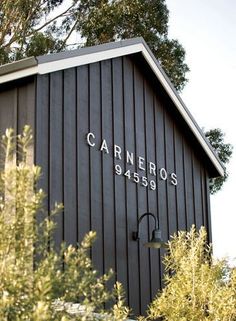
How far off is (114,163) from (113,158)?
69 mm

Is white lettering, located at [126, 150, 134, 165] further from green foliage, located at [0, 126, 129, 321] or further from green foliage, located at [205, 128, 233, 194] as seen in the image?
green foliage, located at [205, 128, 233, 194]

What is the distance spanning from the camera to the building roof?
8.70 m

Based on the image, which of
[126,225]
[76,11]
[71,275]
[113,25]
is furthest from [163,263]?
[76,11]

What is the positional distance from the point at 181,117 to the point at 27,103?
3661 mm

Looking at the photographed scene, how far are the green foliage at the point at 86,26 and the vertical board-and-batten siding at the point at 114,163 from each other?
8.76 metres

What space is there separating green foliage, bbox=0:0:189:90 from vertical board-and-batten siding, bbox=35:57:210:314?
28.7ft

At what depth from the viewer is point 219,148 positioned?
21297 millimetres

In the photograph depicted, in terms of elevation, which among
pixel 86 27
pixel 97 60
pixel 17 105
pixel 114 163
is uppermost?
pixel 86 27

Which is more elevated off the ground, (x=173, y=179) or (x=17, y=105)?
(x=17, y=105)

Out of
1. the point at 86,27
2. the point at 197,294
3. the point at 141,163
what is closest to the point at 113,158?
the point at 141,163

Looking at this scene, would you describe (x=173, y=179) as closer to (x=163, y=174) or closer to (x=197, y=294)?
(x=163, y=174)

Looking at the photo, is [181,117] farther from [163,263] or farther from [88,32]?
[88,32]

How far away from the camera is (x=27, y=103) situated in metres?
8.92

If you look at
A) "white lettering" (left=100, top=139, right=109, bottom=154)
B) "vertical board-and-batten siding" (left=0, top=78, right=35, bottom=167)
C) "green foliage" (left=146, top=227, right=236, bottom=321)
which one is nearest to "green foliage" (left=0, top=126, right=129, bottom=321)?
"green foliage" (left=146, top=227, right=236, bottom=321)
